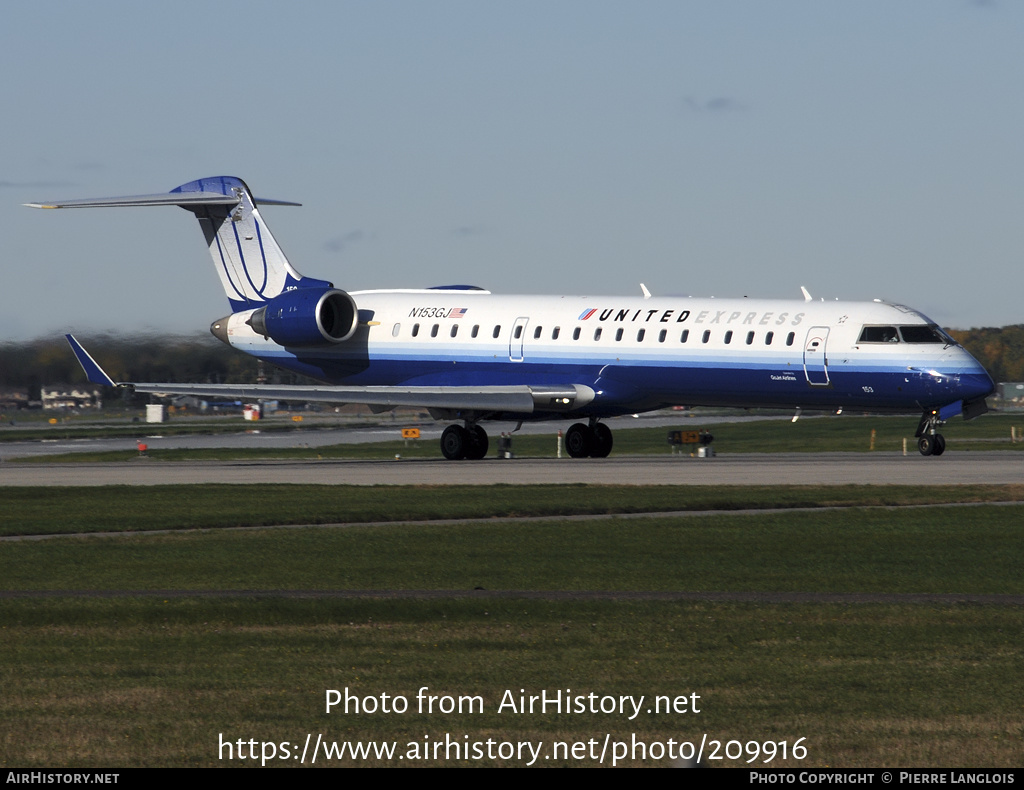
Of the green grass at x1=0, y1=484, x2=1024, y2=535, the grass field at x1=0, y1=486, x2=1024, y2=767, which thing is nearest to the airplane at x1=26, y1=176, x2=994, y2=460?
the green grass at x1=0, y1=484, x2=1024, y2=535

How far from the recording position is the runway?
101ft

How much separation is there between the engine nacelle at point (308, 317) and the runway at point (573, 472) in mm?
3590

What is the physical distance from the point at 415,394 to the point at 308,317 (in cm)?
488

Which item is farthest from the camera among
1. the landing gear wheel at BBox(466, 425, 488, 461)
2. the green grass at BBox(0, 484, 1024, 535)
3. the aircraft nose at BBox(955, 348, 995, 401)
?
the landing gear wheel at BBox(466, 425, 488, 461)

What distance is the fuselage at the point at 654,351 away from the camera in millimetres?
35344

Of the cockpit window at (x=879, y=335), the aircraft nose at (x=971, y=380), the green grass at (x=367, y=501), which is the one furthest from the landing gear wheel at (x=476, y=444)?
the aircraft nose at (x=971, y=380)

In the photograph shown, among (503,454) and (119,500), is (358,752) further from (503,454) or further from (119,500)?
(503,454)

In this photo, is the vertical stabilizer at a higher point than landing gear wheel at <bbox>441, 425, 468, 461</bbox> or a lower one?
higher

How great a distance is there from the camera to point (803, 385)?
36.0m

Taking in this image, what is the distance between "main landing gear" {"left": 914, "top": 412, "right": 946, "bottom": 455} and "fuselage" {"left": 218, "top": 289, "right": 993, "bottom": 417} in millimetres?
694

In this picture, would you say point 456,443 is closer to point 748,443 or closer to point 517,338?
point 517,338

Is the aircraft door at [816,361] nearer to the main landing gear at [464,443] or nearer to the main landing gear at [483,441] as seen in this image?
the main landing gear at [483,441]

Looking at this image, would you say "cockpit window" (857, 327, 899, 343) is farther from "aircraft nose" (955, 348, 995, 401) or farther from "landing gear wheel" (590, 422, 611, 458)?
"landing gear wheel" (590, 422, 611, 458)
